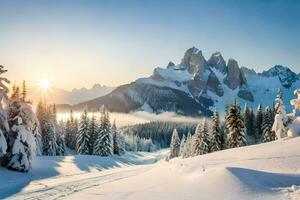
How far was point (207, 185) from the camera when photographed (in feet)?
57.5

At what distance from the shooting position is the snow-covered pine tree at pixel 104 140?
7819cm

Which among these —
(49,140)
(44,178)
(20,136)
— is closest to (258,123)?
(49,140)

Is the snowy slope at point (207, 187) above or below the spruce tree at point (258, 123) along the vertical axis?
below

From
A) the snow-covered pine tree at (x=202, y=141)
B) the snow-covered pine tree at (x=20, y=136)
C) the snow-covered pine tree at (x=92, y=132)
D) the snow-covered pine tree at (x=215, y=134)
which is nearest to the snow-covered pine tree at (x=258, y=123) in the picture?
the snow-covered pine tree at (x=202, y=141)

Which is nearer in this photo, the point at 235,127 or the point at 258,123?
the point at 235,127

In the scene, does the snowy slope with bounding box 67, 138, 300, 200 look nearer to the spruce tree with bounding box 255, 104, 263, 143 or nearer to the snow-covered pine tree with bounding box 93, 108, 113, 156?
the snow-covered pine tree with bounding box 93, 108, 113, 156

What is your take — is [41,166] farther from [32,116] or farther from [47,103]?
[47,103]

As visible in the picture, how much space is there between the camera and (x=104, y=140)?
7988 centimetres

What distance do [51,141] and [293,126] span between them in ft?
162

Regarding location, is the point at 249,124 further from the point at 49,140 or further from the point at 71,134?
the point at 49,140

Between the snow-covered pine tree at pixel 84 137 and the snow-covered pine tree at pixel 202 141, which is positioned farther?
the snow-covered pine tree at pixel 84 137

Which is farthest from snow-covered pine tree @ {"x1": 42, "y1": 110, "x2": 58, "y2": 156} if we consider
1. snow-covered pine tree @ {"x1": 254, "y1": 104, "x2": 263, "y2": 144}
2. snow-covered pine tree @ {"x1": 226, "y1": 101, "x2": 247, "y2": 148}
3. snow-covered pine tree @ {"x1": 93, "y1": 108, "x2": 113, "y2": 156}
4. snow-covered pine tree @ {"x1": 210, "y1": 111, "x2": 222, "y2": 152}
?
snow-covered pine tree @ {"x1": 254, "y1": 104, "x2": 263, "y2": 144}

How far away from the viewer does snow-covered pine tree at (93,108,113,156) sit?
78188 mm

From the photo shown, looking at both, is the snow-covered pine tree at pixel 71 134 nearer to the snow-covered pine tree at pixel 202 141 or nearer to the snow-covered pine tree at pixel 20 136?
the snow-covered pine tree at pixel 202 141
